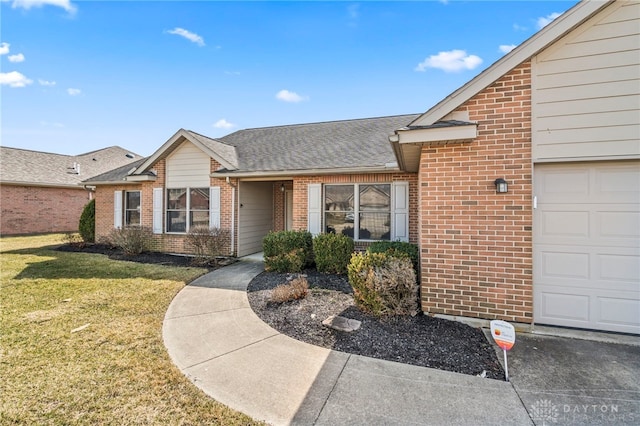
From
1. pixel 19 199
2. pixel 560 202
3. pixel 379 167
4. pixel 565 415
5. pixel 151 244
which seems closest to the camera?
pixel 565 415

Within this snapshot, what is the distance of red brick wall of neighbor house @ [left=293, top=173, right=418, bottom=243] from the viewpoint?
840cm

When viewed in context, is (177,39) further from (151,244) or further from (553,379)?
(553,379)

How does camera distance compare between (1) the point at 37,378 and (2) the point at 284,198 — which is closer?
(1) the point at 37,378

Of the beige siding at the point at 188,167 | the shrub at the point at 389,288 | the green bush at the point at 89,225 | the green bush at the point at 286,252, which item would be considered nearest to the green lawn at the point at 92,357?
the green bush at the point at 286,252

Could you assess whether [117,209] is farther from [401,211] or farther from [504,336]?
[504,336]

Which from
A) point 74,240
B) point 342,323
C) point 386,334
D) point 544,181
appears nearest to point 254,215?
point 342,323

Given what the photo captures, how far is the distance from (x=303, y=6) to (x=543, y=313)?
9437 mm

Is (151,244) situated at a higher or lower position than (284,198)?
lower

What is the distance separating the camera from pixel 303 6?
27.4ft

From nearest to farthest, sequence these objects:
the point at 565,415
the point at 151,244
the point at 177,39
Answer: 1. the point at 565,415
2. the point at 177,39
3. the point at 151,244

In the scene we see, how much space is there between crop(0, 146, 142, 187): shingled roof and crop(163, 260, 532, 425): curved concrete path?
59.8 feet

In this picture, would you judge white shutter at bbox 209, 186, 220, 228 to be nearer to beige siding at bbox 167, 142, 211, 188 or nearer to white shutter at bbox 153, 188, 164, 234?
beige siding at bbox 167, 142, 211, 188

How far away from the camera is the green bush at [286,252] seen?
7965 millimetres

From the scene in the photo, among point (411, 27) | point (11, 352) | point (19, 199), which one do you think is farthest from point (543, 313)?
point (19, 199)
